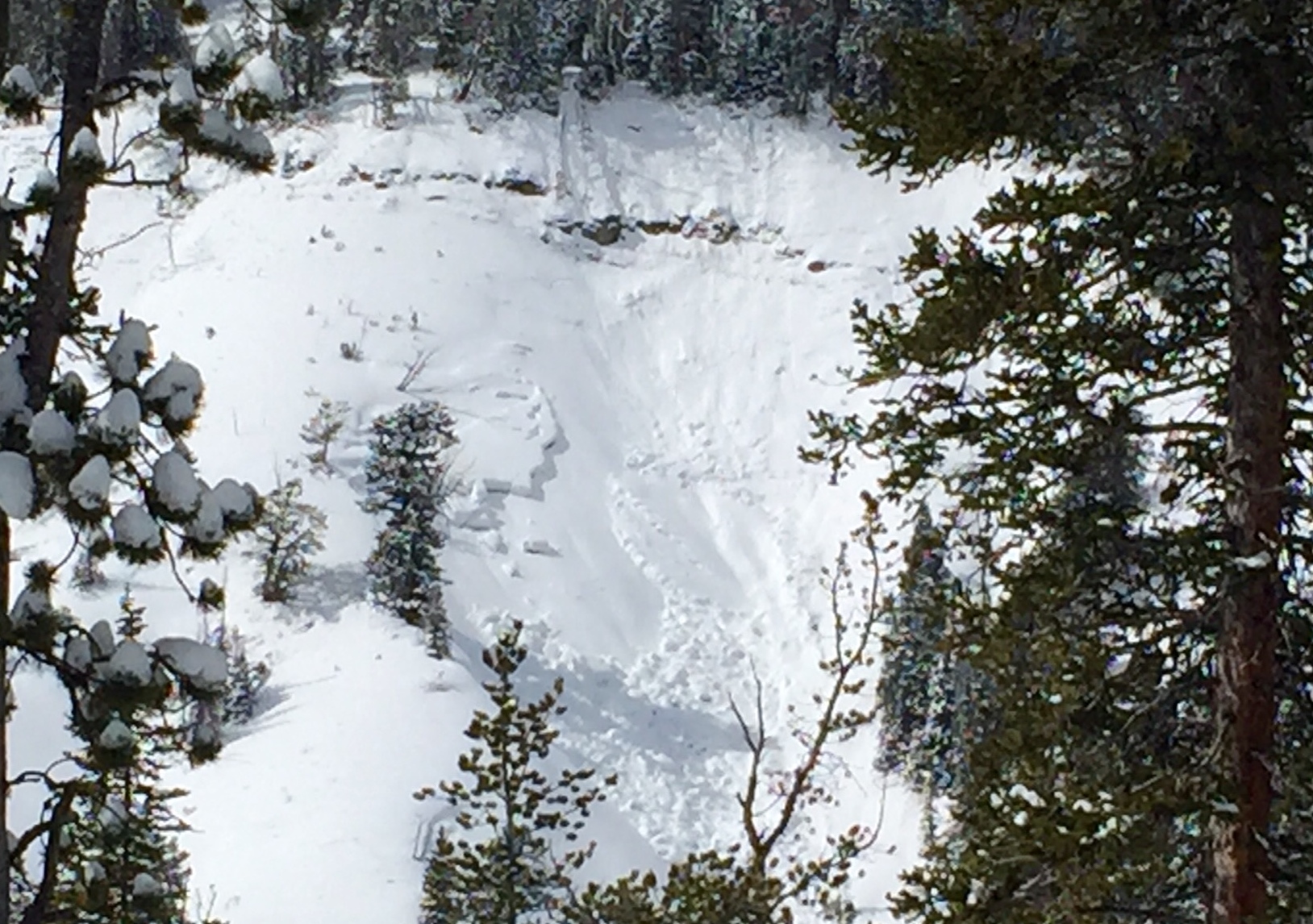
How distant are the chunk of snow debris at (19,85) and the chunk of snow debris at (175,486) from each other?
1.38 meters

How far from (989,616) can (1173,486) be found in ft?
2.93

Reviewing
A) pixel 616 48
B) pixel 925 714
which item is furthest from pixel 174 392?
pixel 616 48

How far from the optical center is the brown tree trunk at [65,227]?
14.3ft

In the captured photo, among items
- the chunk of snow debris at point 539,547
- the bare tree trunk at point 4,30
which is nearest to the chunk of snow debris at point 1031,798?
the bare tree trunk at point 4,30

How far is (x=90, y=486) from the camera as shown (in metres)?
3.95

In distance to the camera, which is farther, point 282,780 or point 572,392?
point 572,392

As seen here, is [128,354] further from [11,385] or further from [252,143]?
[252,143]

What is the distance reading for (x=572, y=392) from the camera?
3039cm

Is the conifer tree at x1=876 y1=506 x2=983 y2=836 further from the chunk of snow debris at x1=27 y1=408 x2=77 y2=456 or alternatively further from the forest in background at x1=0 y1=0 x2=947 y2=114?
the forest in background at x1=0 y1=0 x2=947 y2=114

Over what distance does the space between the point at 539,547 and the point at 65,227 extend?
21.4 metres

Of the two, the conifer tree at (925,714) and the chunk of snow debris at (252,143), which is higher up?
the conifer tree at (925,714)

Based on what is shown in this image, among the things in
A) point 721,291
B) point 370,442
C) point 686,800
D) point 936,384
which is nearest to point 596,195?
point 721,291

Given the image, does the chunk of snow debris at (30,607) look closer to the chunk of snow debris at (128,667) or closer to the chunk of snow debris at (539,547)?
Result: the chunk of snow debris at (128,667)

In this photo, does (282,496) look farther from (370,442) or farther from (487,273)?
(487,273)
